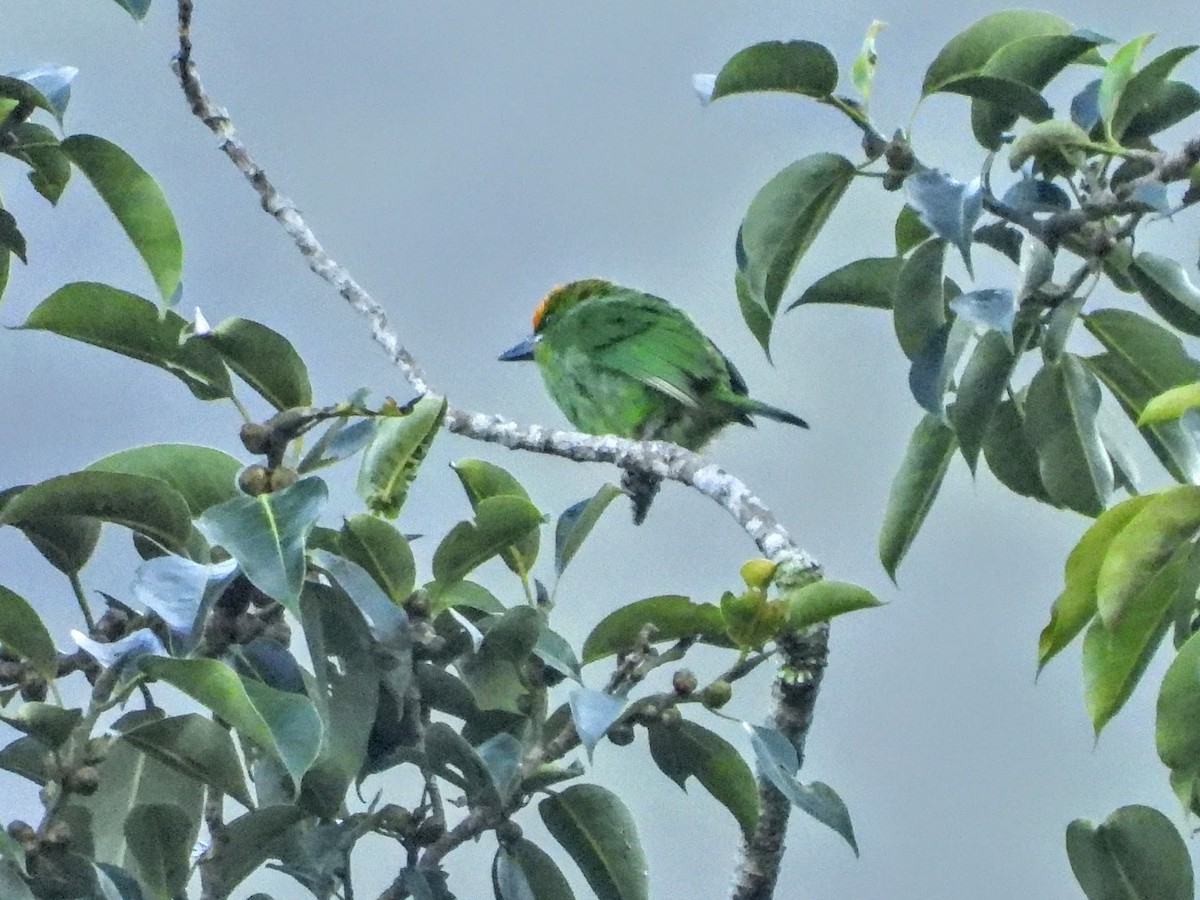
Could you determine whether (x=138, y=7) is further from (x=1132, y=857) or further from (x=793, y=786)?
(x=1132, y=857)

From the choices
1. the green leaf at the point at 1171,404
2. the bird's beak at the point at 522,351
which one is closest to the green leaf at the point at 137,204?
the green leaf at the point at 1171,404

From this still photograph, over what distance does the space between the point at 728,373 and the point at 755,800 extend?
2.06 meters

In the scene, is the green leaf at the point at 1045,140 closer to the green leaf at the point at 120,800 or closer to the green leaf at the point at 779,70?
the green leaf at the point at 779,70

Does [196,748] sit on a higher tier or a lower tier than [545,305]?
lower

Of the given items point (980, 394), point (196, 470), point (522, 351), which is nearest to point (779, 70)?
point (980, 394)

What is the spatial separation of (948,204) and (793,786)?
59cm

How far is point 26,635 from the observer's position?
1.29 metres

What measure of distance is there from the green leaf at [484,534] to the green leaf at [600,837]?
0.79ft

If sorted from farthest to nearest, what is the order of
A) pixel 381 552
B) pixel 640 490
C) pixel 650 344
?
pixel 650 344 < pixel 640 490 < pixel 381 552

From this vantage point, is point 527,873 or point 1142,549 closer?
point 1142,549

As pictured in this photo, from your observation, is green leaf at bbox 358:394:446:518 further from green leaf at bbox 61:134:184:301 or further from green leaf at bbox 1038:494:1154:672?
green leaf at bbox 1038:494:1154:672

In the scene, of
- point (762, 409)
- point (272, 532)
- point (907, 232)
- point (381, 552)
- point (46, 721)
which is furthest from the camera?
point (762, 409)

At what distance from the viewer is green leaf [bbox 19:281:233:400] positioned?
1.34 metres

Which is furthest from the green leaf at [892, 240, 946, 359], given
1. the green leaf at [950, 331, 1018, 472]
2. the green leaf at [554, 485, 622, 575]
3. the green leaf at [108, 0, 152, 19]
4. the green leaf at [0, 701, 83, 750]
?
the green leaf at [0, 701, 83, 750]
